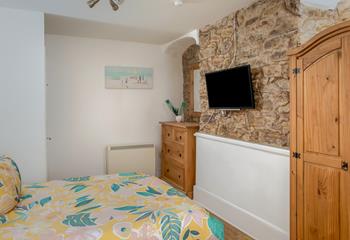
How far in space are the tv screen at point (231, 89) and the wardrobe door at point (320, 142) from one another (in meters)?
0.80

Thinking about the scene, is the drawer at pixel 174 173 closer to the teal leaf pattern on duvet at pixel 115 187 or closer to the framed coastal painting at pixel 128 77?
the framed coastal painting at pixel 128 77

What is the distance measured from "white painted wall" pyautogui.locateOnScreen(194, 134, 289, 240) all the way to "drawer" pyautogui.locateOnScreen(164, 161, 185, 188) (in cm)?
30

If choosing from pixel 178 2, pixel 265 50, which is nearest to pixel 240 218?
pixel 265 50

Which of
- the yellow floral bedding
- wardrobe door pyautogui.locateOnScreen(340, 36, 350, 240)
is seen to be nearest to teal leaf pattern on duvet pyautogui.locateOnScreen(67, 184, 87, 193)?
the yellow floral bedding

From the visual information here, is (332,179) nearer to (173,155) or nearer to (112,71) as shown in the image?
(173,155)

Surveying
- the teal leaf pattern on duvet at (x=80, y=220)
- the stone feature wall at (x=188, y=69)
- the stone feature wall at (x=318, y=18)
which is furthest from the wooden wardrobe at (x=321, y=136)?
the stone feature wall at (x=188, y=69)

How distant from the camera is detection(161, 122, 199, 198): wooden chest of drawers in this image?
3668mm

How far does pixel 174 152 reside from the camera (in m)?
3.99

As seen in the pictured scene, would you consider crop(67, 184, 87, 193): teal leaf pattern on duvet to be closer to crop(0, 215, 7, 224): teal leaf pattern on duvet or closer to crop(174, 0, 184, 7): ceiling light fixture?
crop(0, 215, 7, 224): teal leaf pattern on duvet

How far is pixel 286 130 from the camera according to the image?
229cm

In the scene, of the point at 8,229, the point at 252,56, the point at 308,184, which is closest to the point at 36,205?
the point at 8,229

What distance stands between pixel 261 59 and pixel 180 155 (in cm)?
186

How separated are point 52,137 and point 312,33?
3.61m

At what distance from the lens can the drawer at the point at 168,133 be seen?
13.4 ft
